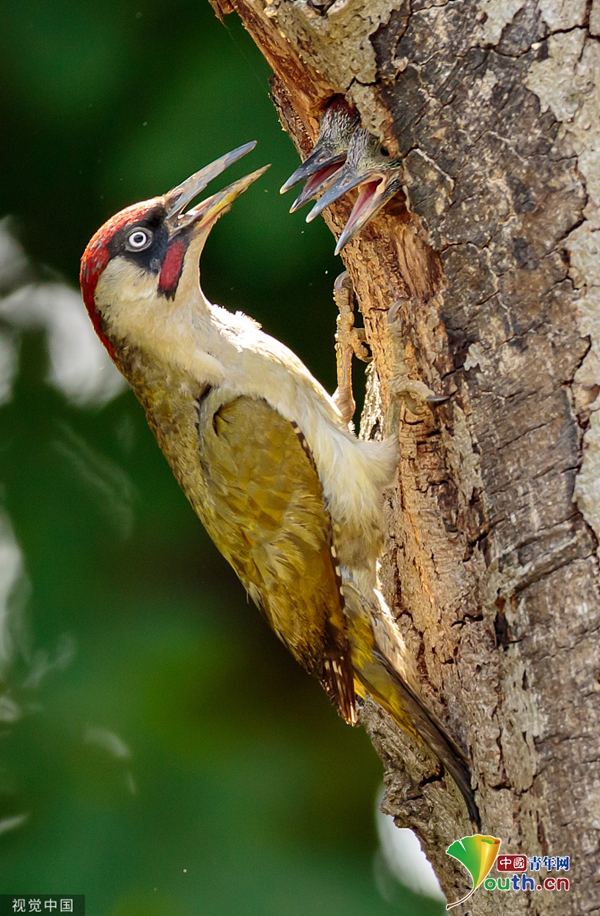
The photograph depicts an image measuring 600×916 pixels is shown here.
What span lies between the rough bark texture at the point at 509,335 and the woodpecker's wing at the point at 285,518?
0.53 metres

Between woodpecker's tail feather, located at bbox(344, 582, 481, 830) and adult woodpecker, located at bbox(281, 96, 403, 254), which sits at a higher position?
adult woodpecker, located at bbox(281, 96, 403, 254)

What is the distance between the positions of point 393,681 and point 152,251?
1.45 meters

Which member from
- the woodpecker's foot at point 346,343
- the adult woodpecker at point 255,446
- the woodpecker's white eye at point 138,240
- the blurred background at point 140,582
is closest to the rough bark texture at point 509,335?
the adult woodpecker at point 255,446

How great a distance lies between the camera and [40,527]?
12.9ft

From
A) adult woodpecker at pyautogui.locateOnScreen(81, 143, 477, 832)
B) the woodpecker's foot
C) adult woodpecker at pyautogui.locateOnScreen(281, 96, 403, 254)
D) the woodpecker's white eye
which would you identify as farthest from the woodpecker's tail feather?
the woodpecker's white eye

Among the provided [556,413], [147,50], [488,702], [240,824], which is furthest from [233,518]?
[147,50]

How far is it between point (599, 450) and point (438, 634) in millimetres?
752

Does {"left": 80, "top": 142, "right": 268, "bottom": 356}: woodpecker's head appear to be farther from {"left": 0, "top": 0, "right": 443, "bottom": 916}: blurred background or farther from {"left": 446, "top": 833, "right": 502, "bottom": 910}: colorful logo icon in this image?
{"left": 446, "top": 833, "right": 502, "bottom": 910}: colorful logo icon

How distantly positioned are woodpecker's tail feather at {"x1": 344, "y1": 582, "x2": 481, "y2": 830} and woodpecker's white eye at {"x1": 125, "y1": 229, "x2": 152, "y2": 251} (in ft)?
3.87

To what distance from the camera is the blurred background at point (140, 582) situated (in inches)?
147

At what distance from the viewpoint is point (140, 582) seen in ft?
13.0

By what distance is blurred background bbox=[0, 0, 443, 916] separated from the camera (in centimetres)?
373

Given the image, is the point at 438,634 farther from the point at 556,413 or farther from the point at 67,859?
the point at 67,859

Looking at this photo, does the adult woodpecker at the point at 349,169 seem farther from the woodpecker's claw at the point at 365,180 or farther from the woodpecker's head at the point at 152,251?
the woodpecker's head at the point at 152,251
